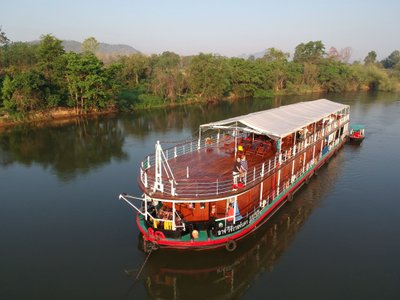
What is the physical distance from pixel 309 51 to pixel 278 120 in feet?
354

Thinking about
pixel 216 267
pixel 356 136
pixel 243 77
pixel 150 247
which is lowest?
pixel 216 267

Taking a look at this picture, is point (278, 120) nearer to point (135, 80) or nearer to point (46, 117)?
point (46, 117)

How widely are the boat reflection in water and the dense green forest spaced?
3894cm

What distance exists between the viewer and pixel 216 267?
47.6ft

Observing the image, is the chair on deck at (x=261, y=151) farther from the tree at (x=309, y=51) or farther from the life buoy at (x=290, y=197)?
the tree at (x=309, y=51)

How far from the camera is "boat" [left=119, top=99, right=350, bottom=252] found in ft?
46.9

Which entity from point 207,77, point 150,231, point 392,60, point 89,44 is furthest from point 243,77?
point 392,60

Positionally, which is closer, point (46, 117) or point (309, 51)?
point (46, 117)

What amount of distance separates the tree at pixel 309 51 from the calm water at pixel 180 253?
92.3 m

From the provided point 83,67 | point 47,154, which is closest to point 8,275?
point 47,154

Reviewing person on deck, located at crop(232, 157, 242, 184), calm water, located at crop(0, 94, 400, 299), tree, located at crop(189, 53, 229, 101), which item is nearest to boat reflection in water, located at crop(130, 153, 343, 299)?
calm water, located at crop(0, 94, 400, 299)

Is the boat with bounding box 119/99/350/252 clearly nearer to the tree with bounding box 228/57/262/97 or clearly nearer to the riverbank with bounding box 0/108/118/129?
the riverbank with bounding box 0/108/118/129

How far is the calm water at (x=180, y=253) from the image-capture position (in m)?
13.5

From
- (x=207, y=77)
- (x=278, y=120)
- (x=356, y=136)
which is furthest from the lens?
(x=207, y=77)
